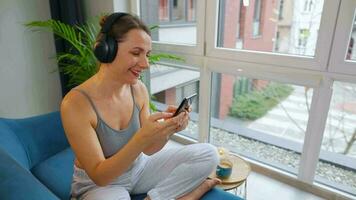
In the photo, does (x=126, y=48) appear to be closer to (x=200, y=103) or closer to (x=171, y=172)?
(x=171, y=172)

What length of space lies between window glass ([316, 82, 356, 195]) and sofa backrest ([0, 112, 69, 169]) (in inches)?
63.8

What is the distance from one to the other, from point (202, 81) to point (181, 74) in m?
0.27

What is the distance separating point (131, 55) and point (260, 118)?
1276 millimetres

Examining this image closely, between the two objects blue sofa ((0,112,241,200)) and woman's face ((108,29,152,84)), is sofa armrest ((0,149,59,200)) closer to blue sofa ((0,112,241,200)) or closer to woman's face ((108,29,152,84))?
blue sofa ((0,112,241,200))

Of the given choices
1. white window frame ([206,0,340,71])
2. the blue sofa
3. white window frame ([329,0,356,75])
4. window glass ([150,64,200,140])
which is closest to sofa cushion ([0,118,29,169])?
the blue sofa

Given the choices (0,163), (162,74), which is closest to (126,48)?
(0,163)

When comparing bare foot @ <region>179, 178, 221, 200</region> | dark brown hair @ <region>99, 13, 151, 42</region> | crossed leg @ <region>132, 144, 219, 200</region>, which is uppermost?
dark brown hair @ <region>99, 13, 151, 42</region>

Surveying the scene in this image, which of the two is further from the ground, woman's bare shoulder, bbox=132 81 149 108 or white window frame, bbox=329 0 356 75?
white window frame, bbox=329 0 356 75

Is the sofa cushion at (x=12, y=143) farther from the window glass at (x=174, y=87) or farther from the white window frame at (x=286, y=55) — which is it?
the white window frame at (x=286, y=55)

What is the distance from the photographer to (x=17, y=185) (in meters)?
0.78

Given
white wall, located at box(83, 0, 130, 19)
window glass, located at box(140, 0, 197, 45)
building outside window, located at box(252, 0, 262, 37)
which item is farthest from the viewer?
white wall, located at box(83, 0, 130, 19)

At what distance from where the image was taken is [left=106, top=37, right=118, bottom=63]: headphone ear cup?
897 mm

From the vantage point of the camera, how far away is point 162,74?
2.21 m

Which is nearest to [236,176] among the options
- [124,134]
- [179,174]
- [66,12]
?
[179,174]
